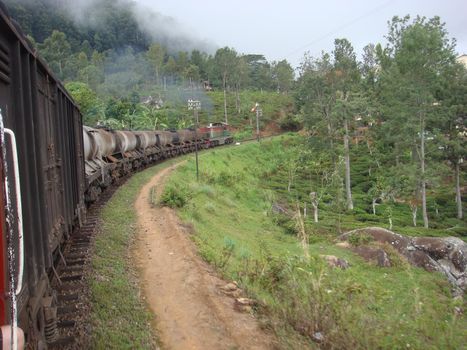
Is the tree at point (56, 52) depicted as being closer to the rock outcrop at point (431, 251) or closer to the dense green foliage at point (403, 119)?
the dense green foliage at point (403, 119)

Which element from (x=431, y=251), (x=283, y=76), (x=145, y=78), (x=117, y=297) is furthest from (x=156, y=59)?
(x=117, y=297)

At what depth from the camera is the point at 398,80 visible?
38250 millimetres

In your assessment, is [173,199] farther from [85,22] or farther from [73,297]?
[85,22]

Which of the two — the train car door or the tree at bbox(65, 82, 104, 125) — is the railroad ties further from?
the tree at bbox(65, 82, 104, 125)

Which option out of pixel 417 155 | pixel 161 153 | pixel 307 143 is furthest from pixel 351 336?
pixel 307 143

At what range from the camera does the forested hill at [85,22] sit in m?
134

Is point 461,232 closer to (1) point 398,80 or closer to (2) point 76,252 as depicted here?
(1) point 398,80

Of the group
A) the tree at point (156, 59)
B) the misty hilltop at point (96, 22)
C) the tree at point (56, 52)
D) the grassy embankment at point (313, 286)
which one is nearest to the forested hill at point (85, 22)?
the misty hilltop at point (96, 22)

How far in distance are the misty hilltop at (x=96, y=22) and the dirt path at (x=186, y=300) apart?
13067 centimetres

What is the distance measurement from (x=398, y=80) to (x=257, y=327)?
3642 cm

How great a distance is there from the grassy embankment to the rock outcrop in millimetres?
1388

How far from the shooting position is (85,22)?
15350 centimetres

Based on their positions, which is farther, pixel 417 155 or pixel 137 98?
pixel 137 98

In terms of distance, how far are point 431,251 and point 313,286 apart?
18.0 metres
